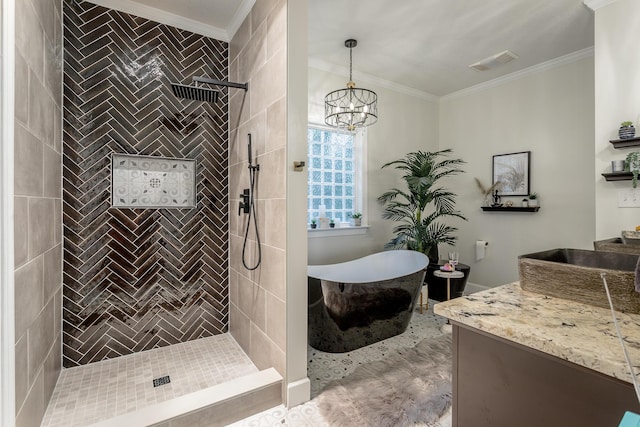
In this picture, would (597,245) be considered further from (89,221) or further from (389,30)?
(89,221)

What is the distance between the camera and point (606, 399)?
70 centimetres

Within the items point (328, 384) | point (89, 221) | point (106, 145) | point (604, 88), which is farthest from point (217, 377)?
point (604, 88)

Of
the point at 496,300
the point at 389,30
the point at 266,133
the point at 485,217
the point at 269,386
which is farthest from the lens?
the point at 485,217

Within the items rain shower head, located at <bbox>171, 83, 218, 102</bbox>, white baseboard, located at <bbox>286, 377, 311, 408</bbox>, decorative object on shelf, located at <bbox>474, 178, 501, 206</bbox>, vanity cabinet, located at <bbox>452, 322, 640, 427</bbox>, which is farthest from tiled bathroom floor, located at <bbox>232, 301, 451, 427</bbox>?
rain shower head, located at <bbox>171, 83, 218, 102</bbox>

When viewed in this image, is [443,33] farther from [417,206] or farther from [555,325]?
[555,325]

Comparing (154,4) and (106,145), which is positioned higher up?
(154,4)

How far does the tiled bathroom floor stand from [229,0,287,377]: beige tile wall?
26 cm

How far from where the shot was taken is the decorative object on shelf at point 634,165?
2.14m

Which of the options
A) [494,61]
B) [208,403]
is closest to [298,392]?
[208,403]

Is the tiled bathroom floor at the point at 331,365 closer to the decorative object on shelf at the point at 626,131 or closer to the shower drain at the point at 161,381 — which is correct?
the shower drain at the point at 161,381

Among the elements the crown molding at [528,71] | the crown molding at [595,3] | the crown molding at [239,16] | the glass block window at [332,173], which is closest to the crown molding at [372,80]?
the crown molding at [528,71]

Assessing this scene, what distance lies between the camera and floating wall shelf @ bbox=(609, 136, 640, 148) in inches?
84.4

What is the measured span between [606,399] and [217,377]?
6.89 ft

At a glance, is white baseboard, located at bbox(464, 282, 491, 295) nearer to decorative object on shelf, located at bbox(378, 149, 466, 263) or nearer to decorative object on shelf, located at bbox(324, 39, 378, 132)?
decorative object on shelf, located at bbox(378, 149, 466, 263)
